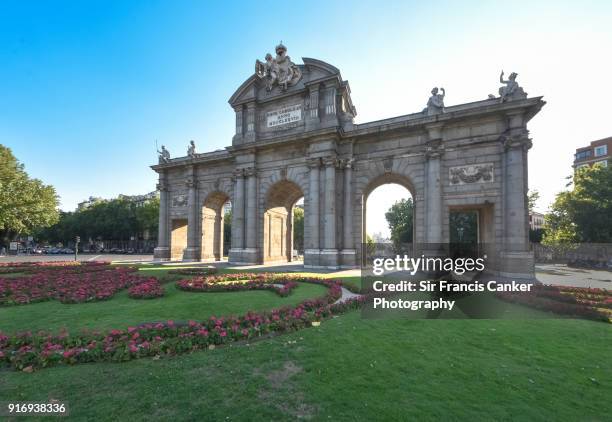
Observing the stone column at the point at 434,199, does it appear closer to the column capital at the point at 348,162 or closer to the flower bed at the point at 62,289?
the column capital at the point at 348,162

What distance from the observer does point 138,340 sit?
616 centimetres

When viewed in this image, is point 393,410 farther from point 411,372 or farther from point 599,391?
point 599,391

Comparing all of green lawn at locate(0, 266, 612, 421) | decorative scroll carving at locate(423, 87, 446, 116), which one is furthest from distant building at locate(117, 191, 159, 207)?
green lawn at locate(0, 266, 612, 421)

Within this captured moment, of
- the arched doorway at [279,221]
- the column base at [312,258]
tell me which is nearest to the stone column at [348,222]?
the column base at [312,258]

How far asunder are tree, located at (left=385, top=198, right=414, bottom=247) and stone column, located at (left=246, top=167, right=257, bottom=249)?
29.4 metres

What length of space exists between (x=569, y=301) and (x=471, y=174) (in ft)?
35.0

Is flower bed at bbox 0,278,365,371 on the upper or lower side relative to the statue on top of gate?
lower

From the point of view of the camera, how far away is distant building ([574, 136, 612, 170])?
203 ft

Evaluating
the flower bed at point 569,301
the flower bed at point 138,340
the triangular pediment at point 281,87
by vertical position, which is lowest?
the flower bed at point 569,301

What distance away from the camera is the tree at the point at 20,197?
32.7 m

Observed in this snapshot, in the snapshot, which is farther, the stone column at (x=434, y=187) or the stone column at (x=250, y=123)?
the stone column at (x=250, y=123)

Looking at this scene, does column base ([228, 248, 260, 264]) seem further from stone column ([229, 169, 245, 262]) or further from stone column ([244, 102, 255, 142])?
stone column ([244, 102, 255, 142])

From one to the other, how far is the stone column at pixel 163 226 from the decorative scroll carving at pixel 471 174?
95.6 feet

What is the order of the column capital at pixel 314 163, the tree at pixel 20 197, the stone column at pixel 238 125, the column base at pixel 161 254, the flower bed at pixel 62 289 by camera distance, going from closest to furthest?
the flower bed at pixel 62 289
the column capital at pixel 314 163
the stone column at pixel 238 125
the column base at pixel 161 254
the tree at pixel 20 197
